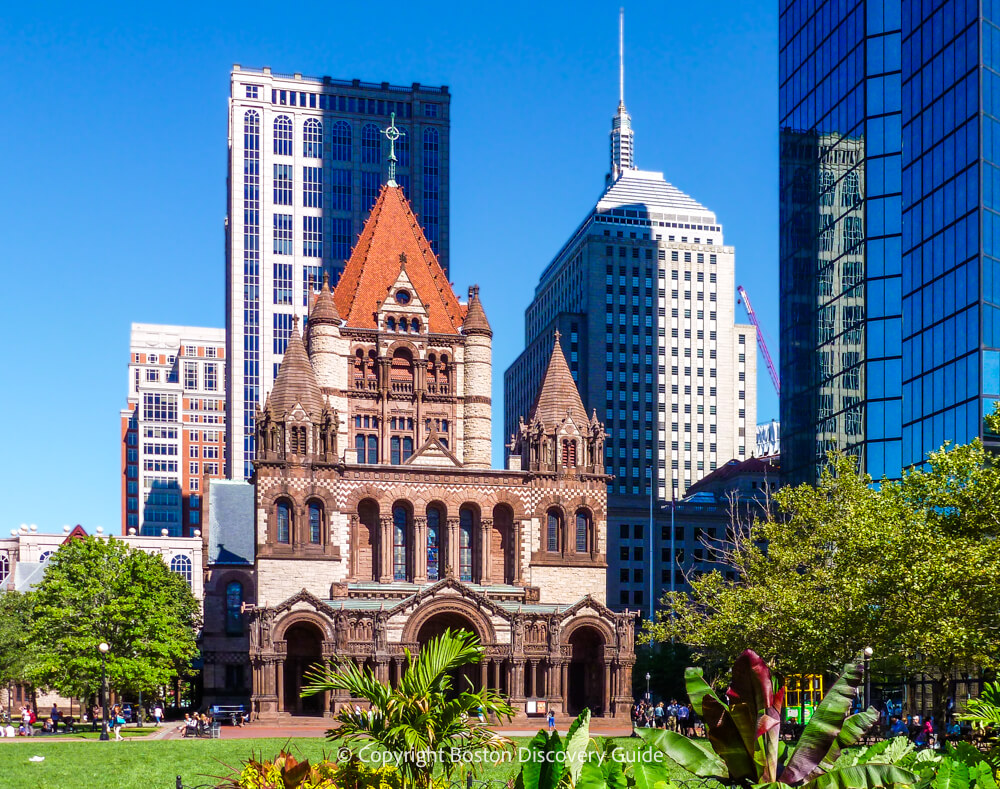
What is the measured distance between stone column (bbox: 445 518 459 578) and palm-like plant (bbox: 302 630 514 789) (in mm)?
63138

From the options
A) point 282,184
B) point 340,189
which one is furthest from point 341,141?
point 282,184

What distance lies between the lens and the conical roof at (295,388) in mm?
80562

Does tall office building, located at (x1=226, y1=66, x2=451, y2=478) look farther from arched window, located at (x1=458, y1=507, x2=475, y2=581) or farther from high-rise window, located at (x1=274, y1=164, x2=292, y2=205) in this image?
arched window, located at (x1=458, y1=507, x2=475, y2=581)

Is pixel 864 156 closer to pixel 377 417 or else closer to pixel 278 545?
pixel 377 417

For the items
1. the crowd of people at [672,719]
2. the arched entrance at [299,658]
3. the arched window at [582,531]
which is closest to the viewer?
the crowd of people at [672,719]

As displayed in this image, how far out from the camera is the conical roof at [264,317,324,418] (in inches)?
3172

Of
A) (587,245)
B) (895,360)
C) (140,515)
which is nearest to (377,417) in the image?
(895,360)

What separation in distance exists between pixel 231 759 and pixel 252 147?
113 metres

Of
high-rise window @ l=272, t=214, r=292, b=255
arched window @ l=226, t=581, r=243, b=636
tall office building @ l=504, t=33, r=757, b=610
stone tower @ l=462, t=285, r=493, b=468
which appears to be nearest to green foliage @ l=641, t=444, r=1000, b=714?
stone tower @ l=462, t=285, r=493, b=468

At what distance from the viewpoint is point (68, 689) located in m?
70.1

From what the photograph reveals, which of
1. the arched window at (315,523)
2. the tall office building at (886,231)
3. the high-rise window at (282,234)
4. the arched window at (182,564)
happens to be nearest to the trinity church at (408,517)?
the arched window at (315,523)

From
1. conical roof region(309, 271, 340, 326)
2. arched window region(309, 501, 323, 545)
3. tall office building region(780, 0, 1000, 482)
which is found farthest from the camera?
conical roof region(309, 271, 340, 326)

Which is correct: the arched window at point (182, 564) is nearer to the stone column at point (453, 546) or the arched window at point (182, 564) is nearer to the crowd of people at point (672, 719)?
the stone column at point (453, 546)

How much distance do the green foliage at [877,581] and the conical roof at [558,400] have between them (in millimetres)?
23143
